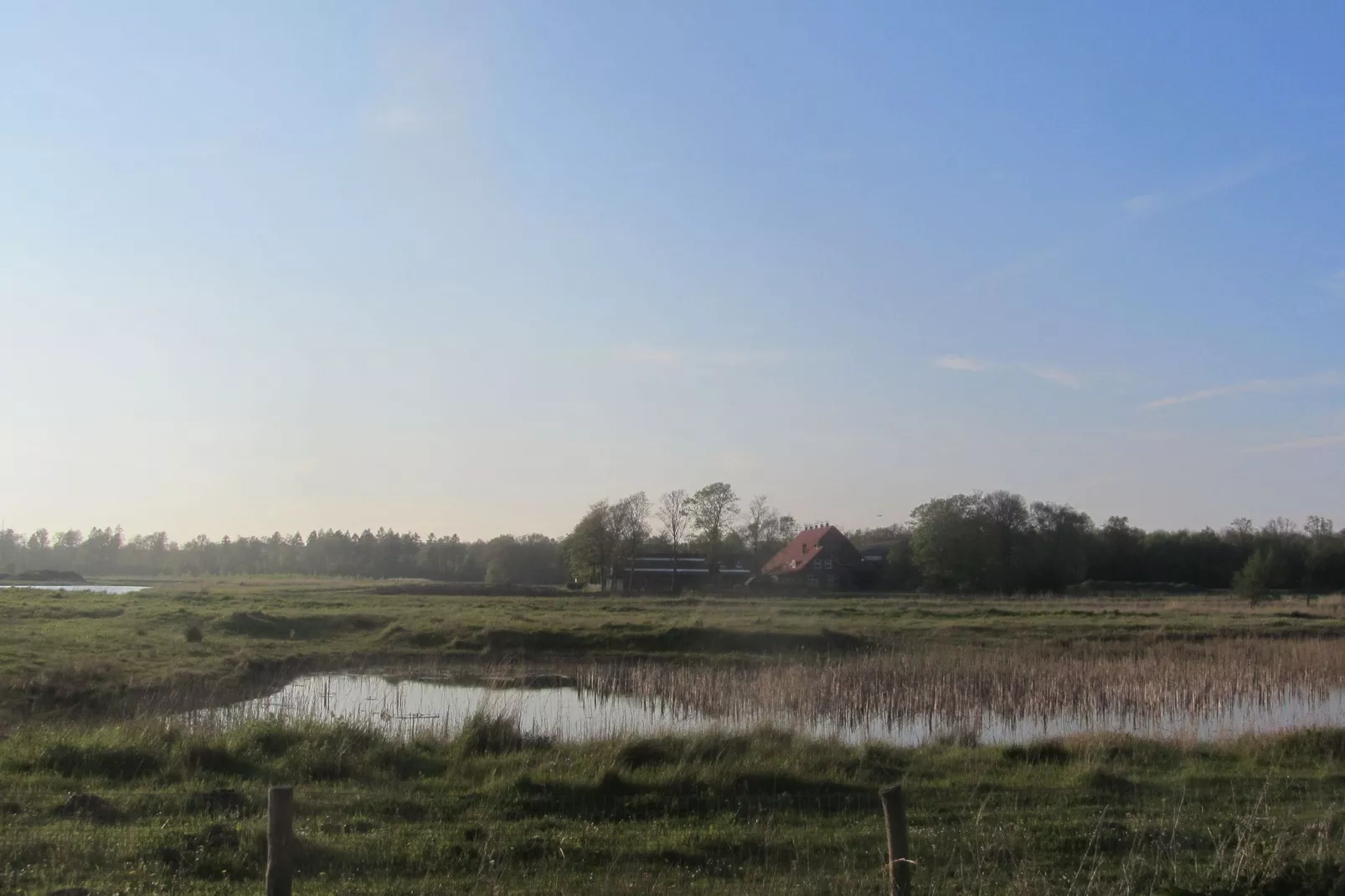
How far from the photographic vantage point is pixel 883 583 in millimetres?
96688

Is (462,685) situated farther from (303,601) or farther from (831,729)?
(303,601)

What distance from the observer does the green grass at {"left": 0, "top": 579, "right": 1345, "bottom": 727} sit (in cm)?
2484

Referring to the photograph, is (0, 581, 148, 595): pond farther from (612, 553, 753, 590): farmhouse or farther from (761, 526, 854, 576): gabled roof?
(761, 526, 854, 576): gabled roof

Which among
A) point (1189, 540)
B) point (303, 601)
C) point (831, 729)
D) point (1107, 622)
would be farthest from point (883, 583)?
point (831, 729)

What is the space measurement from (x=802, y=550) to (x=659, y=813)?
91866 mm

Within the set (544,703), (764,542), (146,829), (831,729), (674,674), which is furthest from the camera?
(764,542)

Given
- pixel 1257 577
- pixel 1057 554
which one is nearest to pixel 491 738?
pixel 1257 577

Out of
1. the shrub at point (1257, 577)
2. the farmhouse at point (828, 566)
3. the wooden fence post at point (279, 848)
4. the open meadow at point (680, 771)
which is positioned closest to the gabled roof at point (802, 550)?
the farmhouse at point (828, 566)

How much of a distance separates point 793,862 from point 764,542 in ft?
359

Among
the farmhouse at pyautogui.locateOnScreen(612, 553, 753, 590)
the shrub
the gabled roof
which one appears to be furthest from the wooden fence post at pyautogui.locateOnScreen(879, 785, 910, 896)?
the gabled roof

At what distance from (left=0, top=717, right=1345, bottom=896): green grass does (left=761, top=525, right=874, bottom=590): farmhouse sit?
79.0 metres

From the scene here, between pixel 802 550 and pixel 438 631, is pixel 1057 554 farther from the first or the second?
pixel 438 631

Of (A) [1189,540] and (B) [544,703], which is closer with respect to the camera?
(B) [544,703]

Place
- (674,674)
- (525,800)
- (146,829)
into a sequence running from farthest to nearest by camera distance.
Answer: (674,674) → (525,800) → (146,829)
